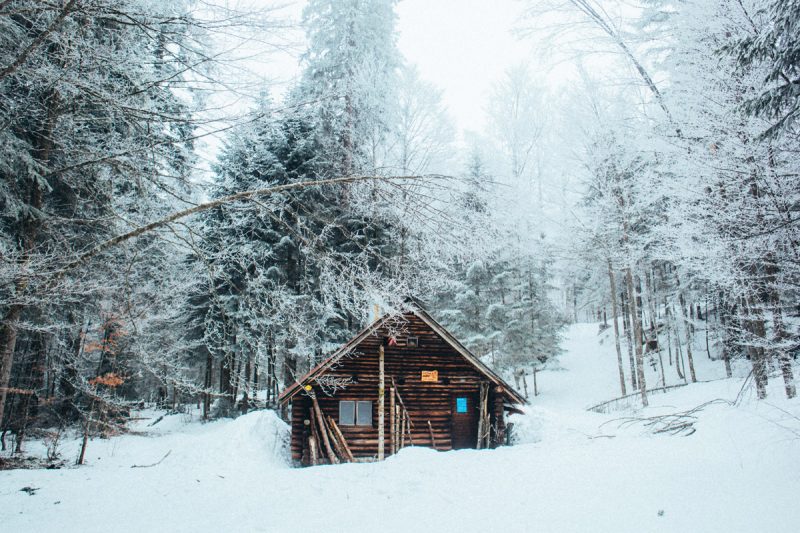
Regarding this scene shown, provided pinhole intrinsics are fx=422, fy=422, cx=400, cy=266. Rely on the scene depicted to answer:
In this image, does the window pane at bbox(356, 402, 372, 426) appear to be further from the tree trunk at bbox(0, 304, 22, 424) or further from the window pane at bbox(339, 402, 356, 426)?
the tree trunk at bbox(0, 304, 22, 424)

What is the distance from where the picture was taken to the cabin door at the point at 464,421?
17.0 m

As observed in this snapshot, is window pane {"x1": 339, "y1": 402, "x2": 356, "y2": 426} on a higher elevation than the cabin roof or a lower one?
lower

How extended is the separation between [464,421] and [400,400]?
9.88ft

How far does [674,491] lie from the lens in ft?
22.4

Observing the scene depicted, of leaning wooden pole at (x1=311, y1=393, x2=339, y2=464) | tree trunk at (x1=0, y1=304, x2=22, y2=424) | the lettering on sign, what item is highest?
tree trunk at (x1=0, y1=304, x2=22, y2=424)

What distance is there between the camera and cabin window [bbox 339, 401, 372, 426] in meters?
Result: 16.0

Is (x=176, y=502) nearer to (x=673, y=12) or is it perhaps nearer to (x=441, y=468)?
(x=441, y=468)

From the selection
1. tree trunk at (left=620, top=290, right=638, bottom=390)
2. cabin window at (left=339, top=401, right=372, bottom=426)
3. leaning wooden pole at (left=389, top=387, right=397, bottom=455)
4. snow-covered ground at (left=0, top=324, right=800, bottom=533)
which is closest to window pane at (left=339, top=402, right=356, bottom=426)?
cabin window at (left=339, top=401, right=372, bottom=426)

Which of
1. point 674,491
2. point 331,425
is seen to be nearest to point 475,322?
point 331,425

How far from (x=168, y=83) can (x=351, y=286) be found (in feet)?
9.93

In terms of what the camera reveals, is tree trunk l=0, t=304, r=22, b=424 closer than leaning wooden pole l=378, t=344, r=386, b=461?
Yes

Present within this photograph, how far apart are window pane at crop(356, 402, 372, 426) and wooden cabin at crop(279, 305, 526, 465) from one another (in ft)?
0.12

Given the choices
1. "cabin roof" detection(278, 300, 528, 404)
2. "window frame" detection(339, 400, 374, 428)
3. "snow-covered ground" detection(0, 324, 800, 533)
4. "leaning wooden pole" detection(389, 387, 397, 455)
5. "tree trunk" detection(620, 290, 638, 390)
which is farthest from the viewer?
"tree trunk" detection(620, 290, 638, 390)

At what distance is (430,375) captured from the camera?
1672cm
